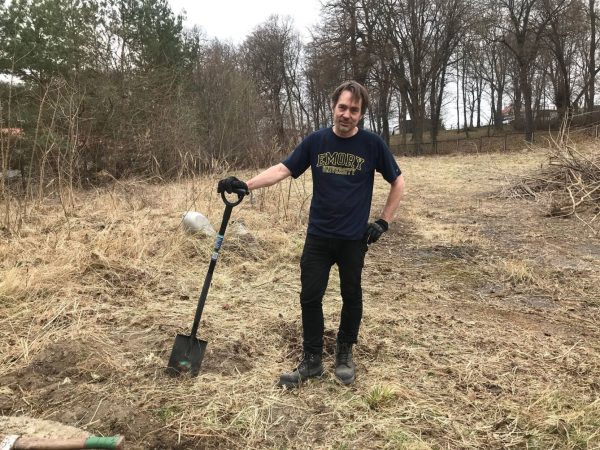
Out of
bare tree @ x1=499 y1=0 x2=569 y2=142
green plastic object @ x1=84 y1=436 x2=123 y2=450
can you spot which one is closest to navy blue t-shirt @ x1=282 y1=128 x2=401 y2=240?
green plastic object @ x1=84 y1=436 x2=123 y2=450

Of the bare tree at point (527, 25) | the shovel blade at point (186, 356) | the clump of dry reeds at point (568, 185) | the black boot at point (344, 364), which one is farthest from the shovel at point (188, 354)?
the bare tree at point (527, 25)

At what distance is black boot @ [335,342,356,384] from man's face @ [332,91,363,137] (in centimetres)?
135

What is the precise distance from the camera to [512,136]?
3127cm

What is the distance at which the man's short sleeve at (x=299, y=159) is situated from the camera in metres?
2.87

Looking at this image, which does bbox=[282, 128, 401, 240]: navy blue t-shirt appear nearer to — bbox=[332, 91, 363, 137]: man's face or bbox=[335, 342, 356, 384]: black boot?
bbox=[332, 91, 363, 137]: man's face

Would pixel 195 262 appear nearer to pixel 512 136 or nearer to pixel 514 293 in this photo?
pixel 514 293

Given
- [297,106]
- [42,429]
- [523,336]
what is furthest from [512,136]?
[42,429]

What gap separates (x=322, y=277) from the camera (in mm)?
2879

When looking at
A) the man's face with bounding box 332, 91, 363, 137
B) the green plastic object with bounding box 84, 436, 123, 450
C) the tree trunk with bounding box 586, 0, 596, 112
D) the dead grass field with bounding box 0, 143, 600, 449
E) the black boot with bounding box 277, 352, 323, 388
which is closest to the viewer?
the green plastic object with bounding box 84, 436, 123, 450

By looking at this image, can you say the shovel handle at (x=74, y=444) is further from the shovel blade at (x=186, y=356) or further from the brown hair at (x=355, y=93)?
the brown hair at (x=355, y=93)

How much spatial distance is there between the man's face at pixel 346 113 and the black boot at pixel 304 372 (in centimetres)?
139

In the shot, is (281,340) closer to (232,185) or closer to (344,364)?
(344,364)

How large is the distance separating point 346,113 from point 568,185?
7831 millimetres

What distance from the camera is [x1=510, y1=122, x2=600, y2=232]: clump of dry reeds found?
8.04 meters
